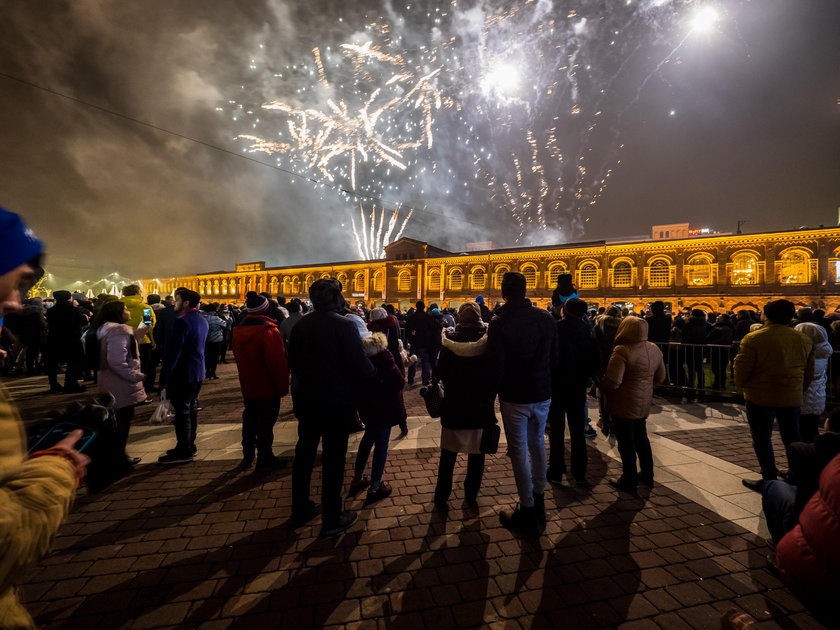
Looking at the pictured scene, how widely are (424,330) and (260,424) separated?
191 inches

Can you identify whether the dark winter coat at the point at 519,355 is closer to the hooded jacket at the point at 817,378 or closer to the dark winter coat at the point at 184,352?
the hooded jacket at the point at 817,378

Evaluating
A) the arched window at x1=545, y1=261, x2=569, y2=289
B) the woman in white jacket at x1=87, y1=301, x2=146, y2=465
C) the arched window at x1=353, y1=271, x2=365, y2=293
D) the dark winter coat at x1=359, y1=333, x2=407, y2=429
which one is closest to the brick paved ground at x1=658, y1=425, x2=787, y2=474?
the dark winter coat at x1=359, y1=333, x2=407, y2=429

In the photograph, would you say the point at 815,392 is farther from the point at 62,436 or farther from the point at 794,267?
the point at 794,267

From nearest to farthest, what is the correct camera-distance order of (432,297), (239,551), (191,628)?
1. (191,628)
2. (239,551)
3. (432,297)

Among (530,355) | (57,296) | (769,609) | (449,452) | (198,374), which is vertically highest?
(57,296)

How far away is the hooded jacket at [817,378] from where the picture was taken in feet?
14.5

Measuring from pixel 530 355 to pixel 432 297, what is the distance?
149 feet

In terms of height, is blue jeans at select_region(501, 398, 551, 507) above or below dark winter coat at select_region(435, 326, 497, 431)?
→ below

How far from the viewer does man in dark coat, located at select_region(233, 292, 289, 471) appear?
14.2ft

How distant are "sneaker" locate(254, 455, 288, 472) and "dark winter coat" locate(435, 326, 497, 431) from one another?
241cm

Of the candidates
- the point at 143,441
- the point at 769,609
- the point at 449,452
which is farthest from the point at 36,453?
the point at 143,441

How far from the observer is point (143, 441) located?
5336 mm

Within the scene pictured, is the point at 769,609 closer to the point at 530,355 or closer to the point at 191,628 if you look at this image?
the point at 530,355

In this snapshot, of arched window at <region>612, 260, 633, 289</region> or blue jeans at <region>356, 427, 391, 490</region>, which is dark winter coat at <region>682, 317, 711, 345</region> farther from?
arched window at <region>612, 260, 633, 289</region>
